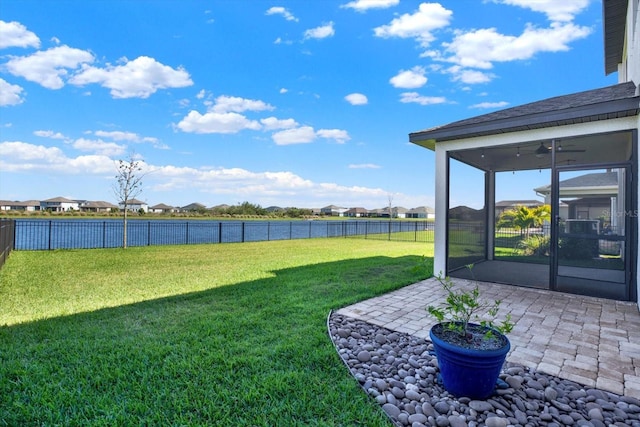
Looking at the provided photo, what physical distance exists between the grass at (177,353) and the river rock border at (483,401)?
7.2 inches

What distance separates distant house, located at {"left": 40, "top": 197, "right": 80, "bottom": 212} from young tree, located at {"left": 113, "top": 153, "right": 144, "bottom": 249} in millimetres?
14037

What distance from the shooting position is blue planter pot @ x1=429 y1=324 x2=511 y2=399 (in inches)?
76.0

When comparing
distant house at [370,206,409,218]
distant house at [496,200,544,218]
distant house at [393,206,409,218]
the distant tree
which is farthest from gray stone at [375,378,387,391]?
distant house at [393,206,409,218]

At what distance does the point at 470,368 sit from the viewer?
77.2 inches

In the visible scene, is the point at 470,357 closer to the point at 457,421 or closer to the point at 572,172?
the point at 457,421

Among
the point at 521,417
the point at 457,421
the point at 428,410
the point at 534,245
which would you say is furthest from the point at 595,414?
the point at 534,245

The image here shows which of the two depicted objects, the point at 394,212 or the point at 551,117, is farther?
the point at 394,212

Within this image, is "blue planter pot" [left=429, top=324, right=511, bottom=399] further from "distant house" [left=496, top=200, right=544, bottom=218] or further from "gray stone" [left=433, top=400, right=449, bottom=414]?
"distant house" [left=496, top=200, right=544, bottom=218]

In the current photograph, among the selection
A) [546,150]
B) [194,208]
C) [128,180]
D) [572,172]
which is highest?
[128,180]

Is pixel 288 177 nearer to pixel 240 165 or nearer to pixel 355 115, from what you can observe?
pixel 240 165

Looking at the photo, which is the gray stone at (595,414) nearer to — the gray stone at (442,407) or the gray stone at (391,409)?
the gray stone at (442,407)

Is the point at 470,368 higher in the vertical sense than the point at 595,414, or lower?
higher

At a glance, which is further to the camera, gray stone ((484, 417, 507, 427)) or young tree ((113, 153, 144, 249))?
young tree ((113, 153, 144, 249))

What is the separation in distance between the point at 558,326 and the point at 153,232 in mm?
13784
